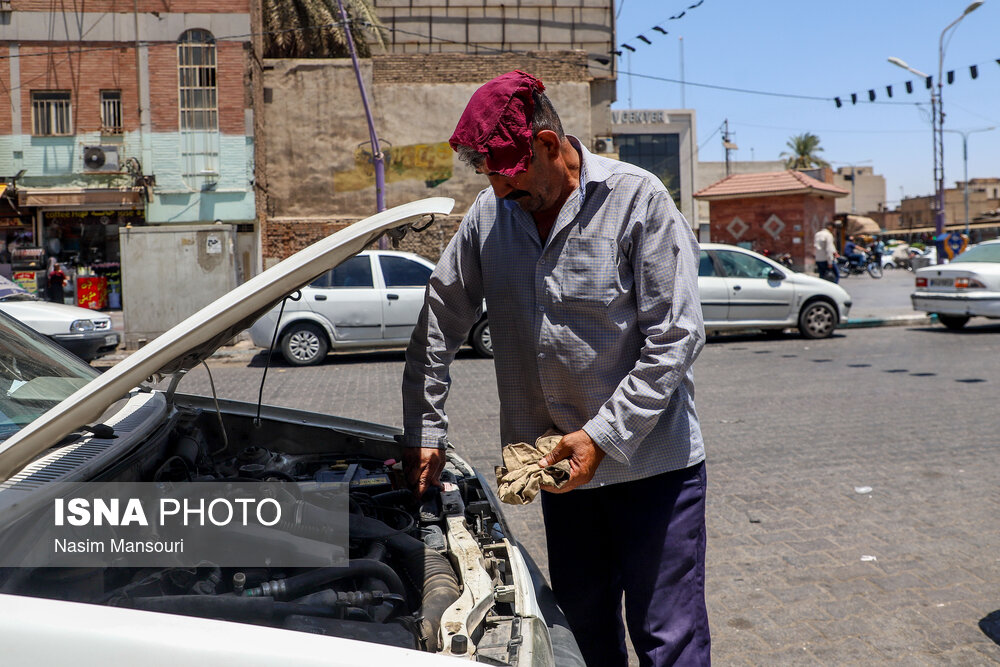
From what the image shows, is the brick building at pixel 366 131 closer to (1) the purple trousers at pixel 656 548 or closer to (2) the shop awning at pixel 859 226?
(1) the purple trousers at pixel 656 548

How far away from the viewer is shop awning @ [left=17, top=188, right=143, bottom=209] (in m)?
22.4

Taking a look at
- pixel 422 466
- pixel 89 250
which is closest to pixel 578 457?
pixel 422 466

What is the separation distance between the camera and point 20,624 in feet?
5.06

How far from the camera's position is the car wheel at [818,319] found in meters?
14.4

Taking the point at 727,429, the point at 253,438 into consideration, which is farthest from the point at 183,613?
the point at 727,429

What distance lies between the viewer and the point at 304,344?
41.1 ft

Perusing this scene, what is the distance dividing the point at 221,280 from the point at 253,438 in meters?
12.0

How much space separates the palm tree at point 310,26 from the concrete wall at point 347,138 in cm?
303

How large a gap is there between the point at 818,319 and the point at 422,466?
13005mm

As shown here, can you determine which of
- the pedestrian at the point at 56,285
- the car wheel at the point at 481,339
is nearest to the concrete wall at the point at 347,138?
the pedestrian at the point at 56,285

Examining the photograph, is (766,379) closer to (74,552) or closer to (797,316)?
(797,316)

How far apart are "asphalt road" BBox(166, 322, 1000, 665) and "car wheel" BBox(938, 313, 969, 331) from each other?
4225 mm

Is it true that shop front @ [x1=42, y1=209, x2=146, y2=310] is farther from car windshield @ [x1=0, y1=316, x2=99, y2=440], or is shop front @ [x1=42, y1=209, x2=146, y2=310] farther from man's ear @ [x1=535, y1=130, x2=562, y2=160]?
man's ear @ [x1=535, y1=130, x2=562, y2=160]

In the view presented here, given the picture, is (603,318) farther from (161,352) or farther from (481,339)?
(481,339)
